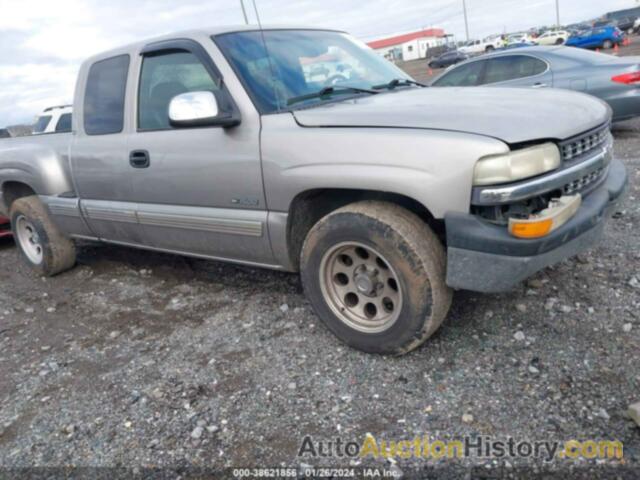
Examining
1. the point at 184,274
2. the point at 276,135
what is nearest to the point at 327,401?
the point at 276,135

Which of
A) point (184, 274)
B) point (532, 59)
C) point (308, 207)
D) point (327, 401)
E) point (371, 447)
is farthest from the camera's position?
point (532, 59)

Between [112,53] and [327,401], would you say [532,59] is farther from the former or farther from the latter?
[327,401]

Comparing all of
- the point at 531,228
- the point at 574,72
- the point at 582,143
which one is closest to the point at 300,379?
the point at 531,228

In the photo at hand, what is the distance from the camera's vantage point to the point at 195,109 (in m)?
2.87

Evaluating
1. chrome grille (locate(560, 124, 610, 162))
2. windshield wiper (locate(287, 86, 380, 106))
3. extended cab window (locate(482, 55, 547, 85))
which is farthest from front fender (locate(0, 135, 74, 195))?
extended cab window (locate(482, 55, 547, 85))

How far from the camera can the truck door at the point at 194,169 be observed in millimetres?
3029

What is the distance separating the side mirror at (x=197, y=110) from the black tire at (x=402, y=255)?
865 millimetres

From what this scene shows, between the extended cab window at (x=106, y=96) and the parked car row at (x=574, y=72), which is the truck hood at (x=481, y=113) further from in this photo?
the parked car row at (x=574, y=72)

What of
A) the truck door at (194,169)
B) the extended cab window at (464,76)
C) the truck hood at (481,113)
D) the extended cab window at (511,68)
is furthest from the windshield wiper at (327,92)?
the extended cab window at (464,76)

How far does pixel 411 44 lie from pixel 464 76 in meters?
67.6

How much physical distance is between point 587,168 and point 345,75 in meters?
1.64

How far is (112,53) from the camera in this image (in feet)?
12.8

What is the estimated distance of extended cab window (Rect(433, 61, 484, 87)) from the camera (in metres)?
8.27

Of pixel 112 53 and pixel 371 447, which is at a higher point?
pixel 112 53
